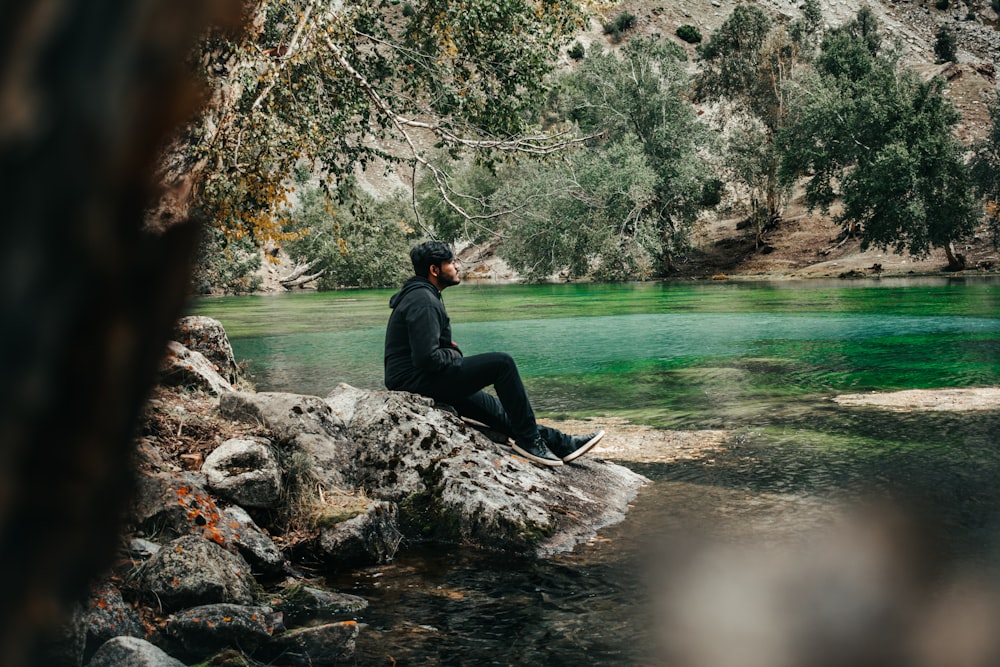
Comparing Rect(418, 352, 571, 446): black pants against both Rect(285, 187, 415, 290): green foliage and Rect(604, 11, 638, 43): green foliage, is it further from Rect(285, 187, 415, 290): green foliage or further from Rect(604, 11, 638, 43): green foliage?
Rect(604, 11, 638, 43): green foliage

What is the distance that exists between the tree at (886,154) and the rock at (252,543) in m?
45.3

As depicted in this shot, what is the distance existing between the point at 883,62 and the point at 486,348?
45.4 metres

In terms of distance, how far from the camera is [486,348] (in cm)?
2317

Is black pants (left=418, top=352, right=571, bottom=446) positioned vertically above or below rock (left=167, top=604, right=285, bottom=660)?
above

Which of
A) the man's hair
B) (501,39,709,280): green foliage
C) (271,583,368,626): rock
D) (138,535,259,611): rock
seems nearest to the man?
the man's hair

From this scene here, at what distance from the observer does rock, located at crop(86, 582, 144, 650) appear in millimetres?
4285

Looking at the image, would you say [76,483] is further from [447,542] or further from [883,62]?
[883,62]

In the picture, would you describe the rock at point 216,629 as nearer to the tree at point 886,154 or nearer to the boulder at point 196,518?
the boulder at point 196,518

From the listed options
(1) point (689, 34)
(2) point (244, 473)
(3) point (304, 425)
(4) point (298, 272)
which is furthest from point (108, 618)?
(1) point (689, 34)

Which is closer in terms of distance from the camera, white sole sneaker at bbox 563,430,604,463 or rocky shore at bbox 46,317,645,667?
rocky shore at bbox 46,317,645,667

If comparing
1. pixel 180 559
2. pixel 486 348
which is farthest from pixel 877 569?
pixel 486 348

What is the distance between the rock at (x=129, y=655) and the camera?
3.90 meters

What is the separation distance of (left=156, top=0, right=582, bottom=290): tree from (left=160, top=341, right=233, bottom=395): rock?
249 centimetres

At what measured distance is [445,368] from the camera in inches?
314
